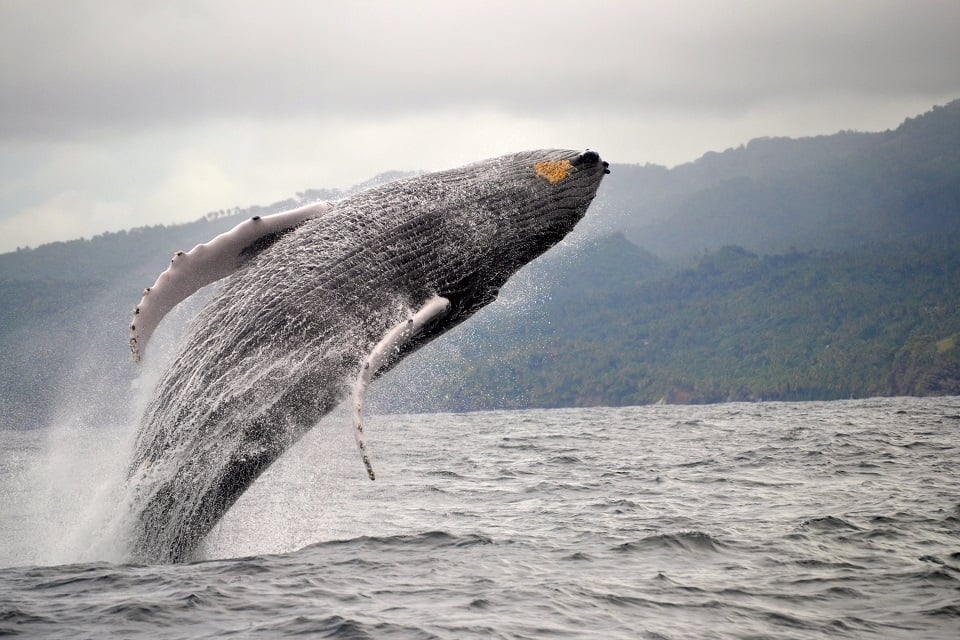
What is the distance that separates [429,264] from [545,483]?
10.3m

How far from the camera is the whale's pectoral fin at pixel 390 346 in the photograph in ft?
23.0

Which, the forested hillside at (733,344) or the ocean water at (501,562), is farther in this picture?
the forested hillside at (733,344)

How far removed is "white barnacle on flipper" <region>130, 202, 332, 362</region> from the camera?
788 cm

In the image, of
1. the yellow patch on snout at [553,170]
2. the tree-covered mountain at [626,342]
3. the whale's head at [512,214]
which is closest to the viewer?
the whale's head at [512,214]

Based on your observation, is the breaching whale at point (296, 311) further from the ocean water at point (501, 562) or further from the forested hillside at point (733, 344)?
the forested hillside at point (733, 344)

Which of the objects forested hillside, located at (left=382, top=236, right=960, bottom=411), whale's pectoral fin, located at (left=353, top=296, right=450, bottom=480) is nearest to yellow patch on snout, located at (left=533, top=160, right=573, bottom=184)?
whale's pectoral fin, located at (left=353, top=296, right=450, bottom=480)

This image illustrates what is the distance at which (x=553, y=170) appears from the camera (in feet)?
28.2

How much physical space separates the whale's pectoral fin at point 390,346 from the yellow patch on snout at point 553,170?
1.41 m

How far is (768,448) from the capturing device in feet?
86.7

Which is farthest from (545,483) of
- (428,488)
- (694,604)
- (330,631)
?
(330,631)

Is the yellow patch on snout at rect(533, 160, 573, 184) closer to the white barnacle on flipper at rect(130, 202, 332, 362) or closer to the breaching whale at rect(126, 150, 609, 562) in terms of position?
the breaching whale at rect(126, 150, 609, 562)

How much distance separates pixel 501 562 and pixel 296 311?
3614 millimetres

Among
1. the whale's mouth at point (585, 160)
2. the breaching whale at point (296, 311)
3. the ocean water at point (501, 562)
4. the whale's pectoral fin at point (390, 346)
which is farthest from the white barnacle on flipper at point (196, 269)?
the whale's mouth at point (585, 160)

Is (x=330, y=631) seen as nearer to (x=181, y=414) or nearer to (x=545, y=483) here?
(x=181, y=414)
